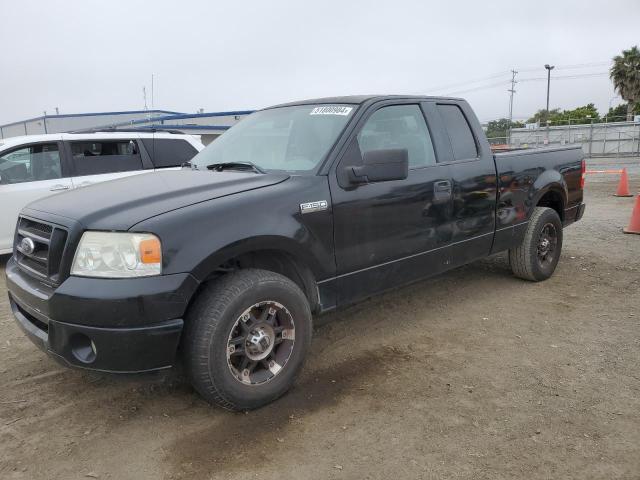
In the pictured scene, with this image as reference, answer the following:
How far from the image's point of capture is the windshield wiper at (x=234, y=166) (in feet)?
11.5

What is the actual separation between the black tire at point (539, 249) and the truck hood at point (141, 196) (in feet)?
9.92

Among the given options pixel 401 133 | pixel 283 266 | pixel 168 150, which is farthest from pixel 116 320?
pixel 168 150

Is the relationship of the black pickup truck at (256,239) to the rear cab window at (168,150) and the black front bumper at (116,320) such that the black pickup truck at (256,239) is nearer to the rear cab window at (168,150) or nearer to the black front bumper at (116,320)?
the black front bumper at (116,320)

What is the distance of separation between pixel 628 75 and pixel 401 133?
1809 inches

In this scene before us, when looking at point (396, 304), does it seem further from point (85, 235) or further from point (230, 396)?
point (85, 235)

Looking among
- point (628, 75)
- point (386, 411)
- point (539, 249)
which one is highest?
point (628, 75)

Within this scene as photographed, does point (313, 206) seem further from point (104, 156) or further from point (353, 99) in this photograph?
point (104, 156)

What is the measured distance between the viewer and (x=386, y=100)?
3.83 metres

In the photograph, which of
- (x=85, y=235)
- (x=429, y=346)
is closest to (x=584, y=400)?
(x=429, y=346)

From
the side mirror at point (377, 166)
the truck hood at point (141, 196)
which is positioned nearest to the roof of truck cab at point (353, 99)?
the side mirror at point (377, 166)

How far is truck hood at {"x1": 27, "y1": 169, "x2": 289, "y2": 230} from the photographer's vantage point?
2.66 meters

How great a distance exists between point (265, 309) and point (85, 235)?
1.05 meters

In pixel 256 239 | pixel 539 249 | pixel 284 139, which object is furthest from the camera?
pixel 539 249

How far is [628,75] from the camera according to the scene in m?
40.8
